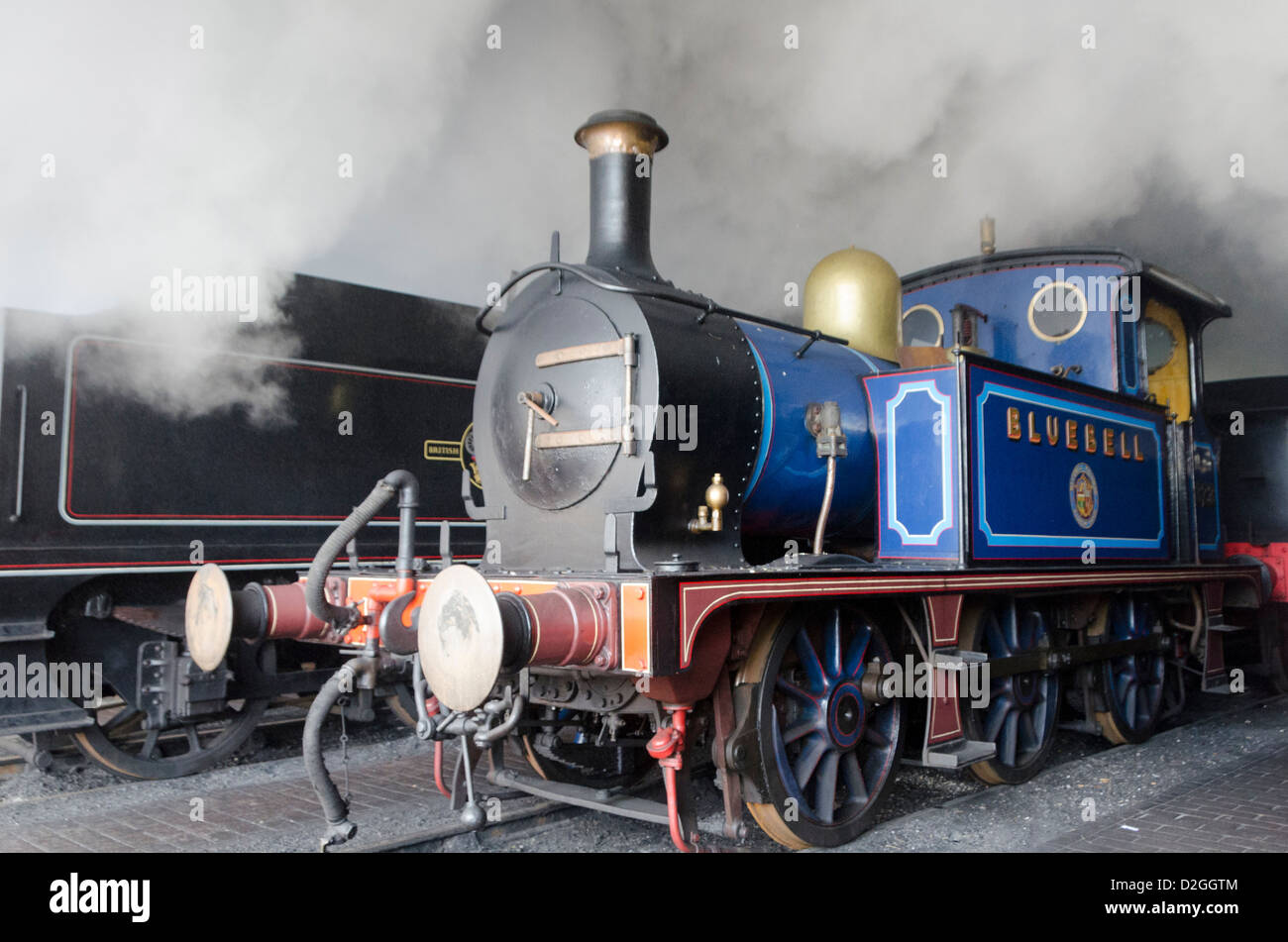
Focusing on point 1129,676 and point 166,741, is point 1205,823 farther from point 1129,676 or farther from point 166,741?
point 166,741

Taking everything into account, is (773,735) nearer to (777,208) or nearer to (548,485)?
(548,485)

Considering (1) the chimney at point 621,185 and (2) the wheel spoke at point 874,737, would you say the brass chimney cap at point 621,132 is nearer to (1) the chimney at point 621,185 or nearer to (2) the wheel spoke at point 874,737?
Result: (1) the chimney at point 621,185

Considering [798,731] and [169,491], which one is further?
[169,491]

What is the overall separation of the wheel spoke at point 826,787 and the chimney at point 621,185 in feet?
6.34

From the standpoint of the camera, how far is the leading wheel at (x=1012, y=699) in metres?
4.35

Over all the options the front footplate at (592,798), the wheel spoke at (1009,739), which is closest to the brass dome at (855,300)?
the wheel spoke at (1009,739)

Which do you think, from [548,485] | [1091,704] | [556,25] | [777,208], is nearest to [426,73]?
[556,25]

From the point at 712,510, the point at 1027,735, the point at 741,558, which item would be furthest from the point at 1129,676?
the point at 712,510

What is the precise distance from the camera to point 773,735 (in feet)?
10.9

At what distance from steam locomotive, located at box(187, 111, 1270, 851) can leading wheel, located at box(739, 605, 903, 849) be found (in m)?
0.01

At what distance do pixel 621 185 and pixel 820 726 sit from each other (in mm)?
2165

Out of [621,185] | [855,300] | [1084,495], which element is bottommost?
[1084,495]

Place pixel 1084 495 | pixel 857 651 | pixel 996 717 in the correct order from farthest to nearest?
pixel 1084 495, pixel 996 717, pixel 857 651

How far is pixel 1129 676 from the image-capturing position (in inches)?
220
